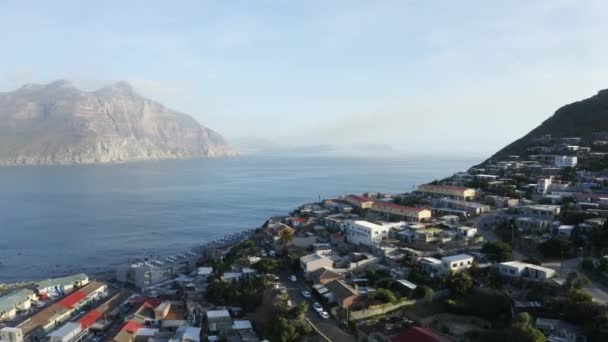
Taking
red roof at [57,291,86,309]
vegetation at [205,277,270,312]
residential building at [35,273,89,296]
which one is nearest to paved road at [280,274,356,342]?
vegetation at [205,277,270,312]

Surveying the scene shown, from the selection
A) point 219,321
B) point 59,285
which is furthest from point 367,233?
point 59,285

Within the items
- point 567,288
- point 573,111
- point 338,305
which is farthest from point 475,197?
point 573,111

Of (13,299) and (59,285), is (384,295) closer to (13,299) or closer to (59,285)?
(13,299)

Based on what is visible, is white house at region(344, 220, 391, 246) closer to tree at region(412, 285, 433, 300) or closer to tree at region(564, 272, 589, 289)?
tree at region(412, 285, 433, 300)

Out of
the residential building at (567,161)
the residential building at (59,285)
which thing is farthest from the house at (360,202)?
the residential building at (59,285)

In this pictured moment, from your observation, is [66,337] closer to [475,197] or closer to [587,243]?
[587,243]

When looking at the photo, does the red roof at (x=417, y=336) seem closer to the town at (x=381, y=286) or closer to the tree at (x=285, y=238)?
the town at (x=381, y=286)

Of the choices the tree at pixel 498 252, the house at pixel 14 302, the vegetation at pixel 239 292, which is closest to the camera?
the vegetation at pixel 239 292
